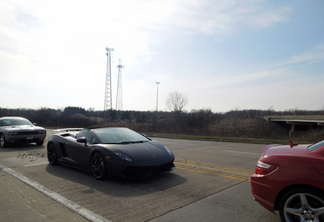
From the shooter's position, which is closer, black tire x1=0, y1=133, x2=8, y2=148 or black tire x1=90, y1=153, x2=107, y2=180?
black tire x1=90, y1=153, x2=107, y2=180

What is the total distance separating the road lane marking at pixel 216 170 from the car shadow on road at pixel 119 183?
96cm

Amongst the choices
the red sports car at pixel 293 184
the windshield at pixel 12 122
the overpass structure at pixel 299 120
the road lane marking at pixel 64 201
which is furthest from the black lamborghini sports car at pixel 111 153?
the overpass structure at pixel 299 120

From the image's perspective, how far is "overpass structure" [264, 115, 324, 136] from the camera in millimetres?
43812

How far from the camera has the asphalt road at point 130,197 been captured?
385 cm

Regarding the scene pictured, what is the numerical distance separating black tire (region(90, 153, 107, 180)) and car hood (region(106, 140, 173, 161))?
15.6 inches

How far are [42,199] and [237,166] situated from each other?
5609mm

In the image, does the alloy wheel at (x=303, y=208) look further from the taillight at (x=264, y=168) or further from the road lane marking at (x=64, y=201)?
the road lane marking at (x=64, y=201)

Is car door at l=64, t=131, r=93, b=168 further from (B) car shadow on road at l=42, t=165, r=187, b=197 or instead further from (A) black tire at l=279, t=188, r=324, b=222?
(A) black tire at l=279, t=188, r=324, b=222

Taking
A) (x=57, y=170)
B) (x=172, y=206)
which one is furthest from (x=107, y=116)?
(x=172, y=206)

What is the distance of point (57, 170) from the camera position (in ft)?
23.6

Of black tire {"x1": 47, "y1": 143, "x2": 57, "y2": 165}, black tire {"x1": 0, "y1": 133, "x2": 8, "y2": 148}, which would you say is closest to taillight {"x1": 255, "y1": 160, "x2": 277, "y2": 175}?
black tire {"x1": 47, "y1": 143, "x2": 57, "y2": 165}

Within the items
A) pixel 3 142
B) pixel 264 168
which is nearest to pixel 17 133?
pixel 3 142

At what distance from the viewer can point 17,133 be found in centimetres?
1212

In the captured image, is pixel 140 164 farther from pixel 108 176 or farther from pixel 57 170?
pixel 57 170
